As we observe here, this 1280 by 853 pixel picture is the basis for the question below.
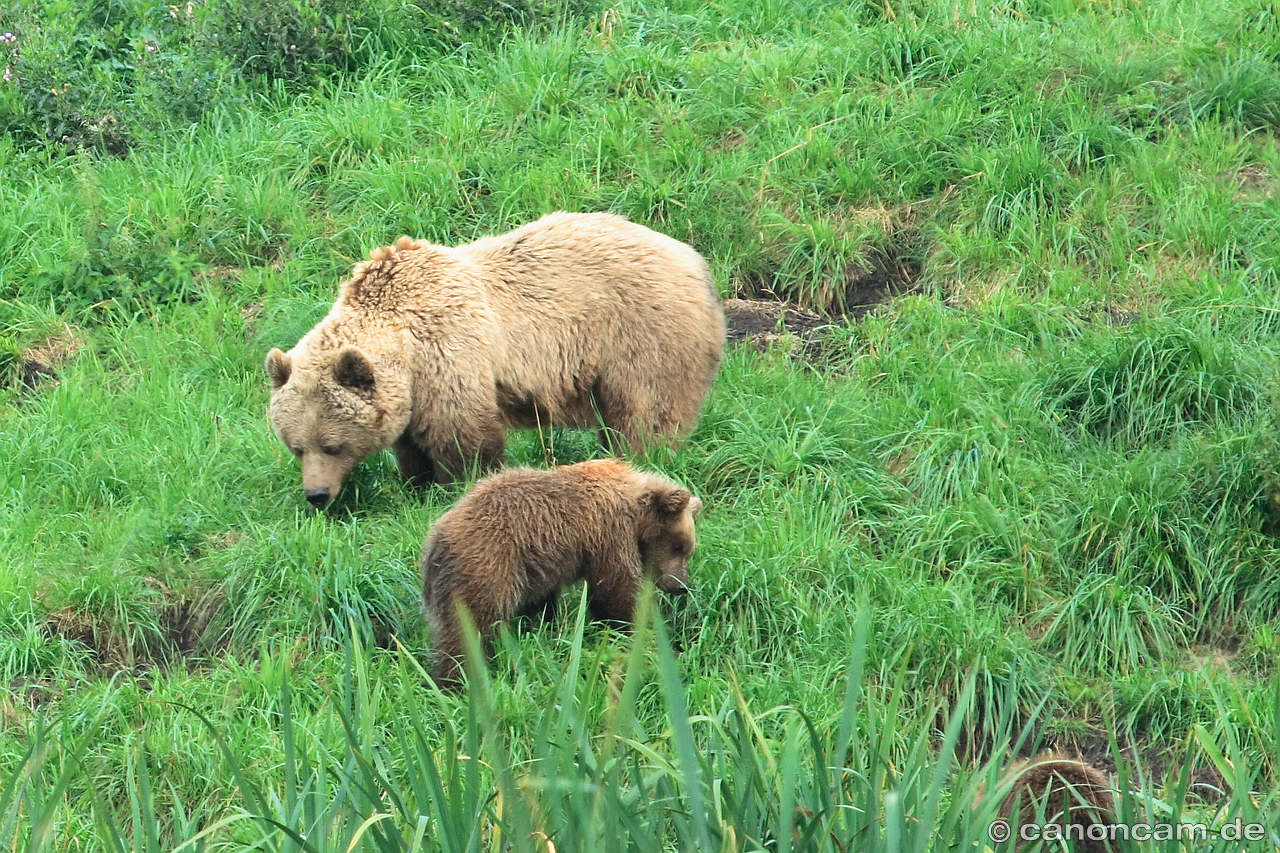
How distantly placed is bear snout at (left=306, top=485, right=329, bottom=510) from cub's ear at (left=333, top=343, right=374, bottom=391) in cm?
46

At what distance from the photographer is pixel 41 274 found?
8391 millimetres

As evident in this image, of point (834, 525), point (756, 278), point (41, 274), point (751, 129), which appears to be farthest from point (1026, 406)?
point (41, 274)

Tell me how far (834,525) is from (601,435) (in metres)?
1.32

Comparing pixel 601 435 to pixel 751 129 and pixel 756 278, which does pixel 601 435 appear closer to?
pixel 756 278

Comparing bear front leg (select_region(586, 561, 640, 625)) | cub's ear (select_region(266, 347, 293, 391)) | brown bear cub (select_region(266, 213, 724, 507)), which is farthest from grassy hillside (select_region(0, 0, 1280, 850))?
cub's ear (select_region(266, 347, 293, 391))

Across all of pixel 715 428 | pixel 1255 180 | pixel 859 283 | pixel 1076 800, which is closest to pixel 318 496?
pixel 715 428

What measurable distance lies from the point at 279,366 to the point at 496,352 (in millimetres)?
950

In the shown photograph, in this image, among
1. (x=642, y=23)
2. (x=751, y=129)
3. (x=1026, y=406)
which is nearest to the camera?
(x=1026, y=406)

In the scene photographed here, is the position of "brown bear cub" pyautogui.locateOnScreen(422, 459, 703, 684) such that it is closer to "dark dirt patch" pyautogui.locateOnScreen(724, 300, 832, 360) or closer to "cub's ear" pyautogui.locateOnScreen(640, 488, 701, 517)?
"cub's ear" pyautogui.locateOnScreen(640, 488, 701, 517)

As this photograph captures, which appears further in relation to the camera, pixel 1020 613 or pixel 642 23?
pixel 642 23

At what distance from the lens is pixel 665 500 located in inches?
220

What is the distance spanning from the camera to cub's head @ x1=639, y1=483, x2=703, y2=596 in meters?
5.59

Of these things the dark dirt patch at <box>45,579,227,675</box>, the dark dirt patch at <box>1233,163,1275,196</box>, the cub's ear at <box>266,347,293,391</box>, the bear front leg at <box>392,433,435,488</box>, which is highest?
the dark dirt patch at <box>1233,163,1275,196</box>

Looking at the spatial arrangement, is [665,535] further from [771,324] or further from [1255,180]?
[1255,180]
